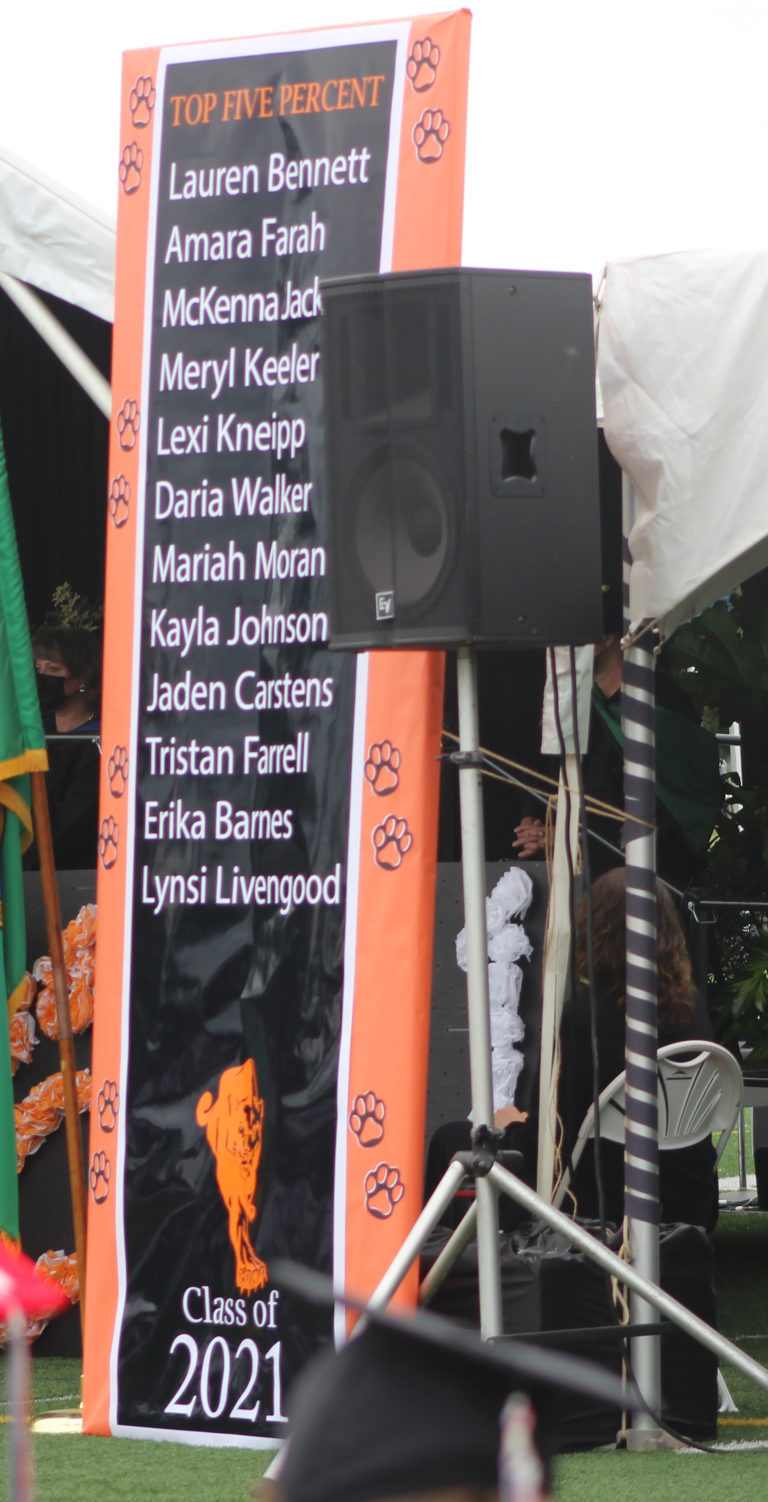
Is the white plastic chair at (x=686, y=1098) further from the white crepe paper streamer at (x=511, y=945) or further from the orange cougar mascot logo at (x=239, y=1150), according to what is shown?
the orange cougar mascot logo at (x=239, y=1150)

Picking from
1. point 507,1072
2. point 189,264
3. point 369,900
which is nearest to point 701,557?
point 369,900

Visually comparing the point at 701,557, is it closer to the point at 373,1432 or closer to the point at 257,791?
the point at 257,791

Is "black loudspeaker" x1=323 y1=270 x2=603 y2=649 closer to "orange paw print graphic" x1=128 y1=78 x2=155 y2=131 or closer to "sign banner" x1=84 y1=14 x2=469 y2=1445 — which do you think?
"sign banner" x1=84 y1=14 x2=469 y2=1445

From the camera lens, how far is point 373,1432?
93 cm

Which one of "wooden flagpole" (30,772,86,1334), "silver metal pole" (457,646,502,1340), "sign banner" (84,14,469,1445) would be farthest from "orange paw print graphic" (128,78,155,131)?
"wooden flagpole" (30,772,86,1334)

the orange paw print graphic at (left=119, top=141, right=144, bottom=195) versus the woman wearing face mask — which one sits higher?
the orange paw print graphic at (left=119, top=141, right=144, bottom=195)

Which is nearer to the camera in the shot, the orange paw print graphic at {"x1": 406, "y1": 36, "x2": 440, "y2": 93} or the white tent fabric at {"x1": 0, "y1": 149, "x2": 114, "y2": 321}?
the orange paw print graphic at {"x1": 406, "y1": 36, "x2": 440, "y2": 93}

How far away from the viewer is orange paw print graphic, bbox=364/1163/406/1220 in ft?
12.3

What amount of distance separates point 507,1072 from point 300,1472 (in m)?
3.97

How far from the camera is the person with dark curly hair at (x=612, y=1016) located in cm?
470

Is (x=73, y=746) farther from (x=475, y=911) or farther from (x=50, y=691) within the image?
(x=475, y=911)

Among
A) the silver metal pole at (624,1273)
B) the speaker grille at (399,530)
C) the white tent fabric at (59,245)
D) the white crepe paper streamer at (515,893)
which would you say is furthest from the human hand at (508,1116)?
the white tent fabric at (59,245)

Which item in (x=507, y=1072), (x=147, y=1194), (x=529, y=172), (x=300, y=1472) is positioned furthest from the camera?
(x=507, y=1072)

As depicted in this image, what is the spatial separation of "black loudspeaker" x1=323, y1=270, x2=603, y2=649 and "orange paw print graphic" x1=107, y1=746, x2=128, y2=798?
70cm
